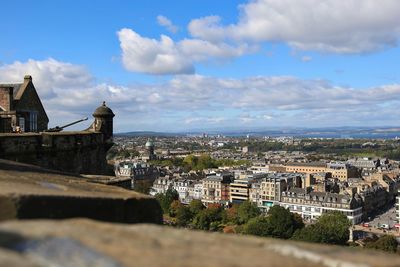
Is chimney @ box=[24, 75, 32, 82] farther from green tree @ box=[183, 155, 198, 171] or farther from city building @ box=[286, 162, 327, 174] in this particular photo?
green tree @ box=[183, 155, 198, 171]

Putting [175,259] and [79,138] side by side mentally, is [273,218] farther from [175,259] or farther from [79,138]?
[175,259]

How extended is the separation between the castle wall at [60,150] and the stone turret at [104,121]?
0.42 meters

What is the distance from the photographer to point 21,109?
50.3ft

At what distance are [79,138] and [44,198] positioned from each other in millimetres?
8800

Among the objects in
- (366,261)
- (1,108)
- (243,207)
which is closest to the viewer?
(366,261)

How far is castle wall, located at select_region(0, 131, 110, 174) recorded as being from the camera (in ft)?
30.7

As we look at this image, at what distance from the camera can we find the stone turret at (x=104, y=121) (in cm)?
1456

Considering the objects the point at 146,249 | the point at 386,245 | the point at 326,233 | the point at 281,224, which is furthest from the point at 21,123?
the point at 281,224

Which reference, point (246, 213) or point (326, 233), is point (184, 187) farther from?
point (326, 233)

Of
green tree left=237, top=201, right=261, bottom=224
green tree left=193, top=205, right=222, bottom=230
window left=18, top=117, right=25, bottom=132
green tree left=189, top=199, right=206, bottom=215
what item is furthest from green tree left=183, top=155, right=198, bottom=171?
window left=18, top=117, right=25, bottom=132

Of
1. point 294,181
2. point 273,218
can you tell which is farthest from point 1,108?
point 294,181

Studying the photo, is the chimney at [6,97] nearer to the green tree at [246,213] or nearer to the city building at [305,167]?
the green tree at [246,213]

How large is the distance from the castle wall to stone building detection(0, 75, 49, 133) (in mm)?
2079

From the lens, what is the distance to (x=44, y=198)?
3.65 meters
